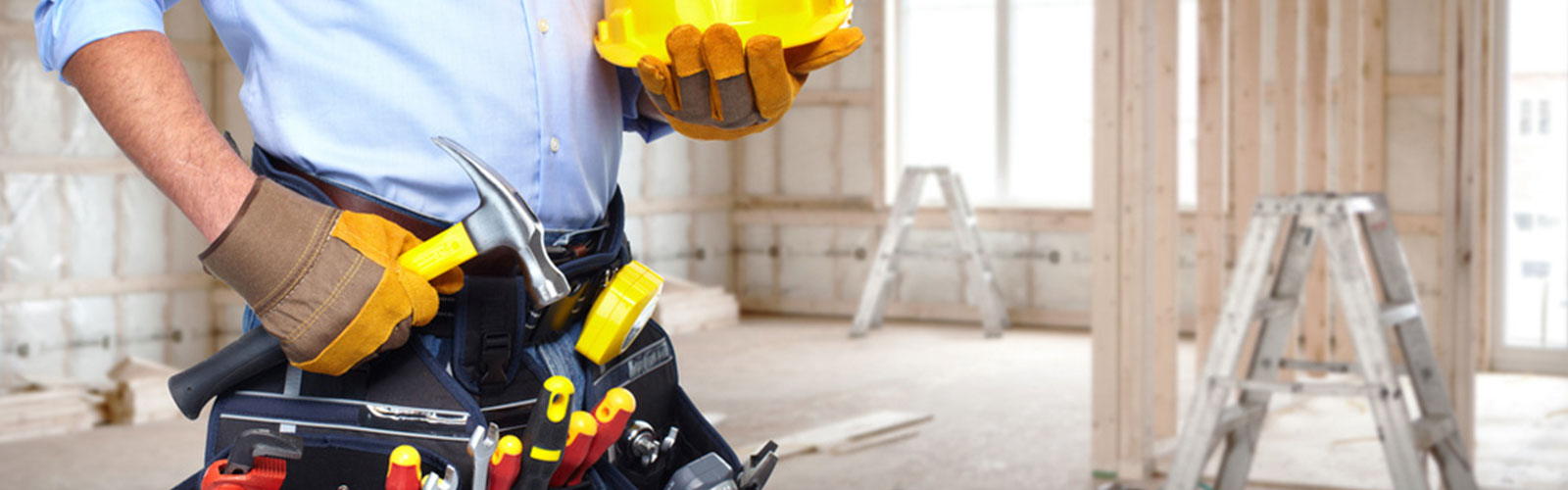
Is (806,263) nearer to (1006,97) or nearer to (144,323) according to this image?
(1006,97)

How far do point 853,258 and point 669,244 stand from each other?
4.04 ft

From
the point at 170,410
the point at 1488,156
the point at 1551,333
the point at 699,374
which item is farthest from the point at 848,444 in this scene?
the point at 1551,333

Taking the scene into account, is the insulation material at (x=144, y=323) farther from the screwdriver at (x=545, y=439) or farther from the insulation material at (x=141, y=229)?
the screwdriver at (x=545, y=439)

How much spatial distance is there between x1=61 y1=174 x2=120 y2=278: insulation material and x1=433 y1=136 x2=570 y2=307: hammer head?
18.5 feet

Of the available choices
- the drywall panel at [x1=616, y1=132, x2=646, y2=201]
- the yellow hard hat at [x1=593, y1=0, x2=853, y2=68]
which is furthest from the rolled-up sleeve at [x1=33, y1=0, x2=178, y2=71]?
the drywall panel at [x1=616, y1=132, x2=646, y2=201]

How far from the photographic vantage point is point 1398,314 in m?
3.83

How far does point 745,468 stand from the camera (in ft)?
4.87

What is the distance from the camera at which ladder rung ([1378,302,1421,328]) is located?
12.3 feet

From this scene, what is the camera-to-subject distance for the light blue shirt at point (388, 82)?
1.29 meters

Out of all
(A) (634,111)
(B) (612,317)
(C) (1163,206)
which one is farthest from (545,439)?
(C) (1163,206)

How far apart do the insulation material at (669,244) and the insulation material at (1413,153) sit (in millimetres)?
4419

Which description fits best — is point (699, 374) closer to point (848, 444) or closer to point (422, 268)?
point (848, 444)

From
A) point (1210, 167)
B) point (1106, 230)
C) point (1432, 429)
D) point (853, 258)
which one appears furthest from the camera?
point (853, 258)

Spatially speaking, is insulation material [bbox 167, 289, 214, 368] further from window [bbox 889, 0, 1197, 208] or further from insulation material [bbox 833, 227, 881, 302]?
window [bbox 889, 0, 1197, 208]
